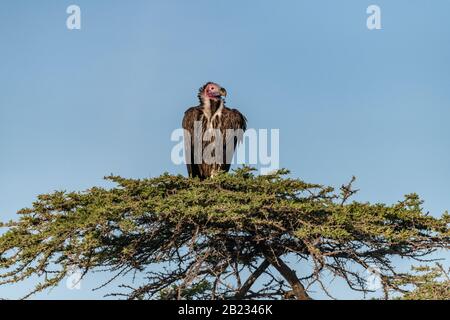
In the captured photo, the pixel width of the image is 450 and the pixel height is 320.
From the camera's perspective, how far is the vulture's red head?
50.2 ft

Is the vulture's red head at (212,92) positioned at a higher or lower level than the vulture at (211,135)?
higher

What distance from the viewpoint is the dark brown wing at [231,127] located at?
48.4 ft

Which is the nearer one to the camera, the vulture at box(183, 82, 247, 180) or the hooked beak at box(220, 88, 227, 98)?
the vulture at box(183, 82, 247, 180)

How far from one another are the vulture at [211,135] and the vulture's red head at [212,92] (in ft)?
0.63

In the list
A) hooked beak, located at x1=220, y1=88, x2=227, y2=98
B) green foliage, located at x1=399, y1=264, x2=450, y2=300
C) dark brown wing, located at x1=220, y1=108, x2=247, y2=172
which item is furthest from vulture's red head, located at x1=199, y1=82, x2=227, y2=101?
green foliage, located at x1=399, y1=264, x2=450, y2=300

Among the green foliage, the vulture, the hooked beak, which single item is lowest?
the green foliage

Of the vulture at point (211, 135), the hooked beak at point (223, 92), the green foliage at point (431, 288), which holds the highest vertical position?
the hooked beak at point (223, 92)

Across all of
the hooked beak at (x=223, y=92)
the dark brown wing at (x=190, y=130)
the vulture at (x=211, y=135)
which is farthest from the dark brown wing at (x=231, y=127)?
the dark brown wing at (x=190, y=130)

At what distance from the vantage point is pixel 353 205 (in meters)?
11.8

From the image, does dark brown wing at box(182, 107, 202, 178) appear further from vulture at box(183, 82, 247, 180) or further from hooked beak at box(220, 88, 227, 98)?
hooked beak at box(220, 88, 227, 98)

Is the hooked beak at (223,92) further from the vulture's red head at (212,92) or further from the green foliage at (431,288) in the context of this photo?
the green foliage at (431,288)

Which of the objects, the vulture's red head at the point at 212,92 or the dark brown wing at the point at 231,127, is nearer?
the dark brown wing at the point at 231,127

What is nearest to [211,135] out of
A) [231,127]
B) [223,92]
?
[231,127]
